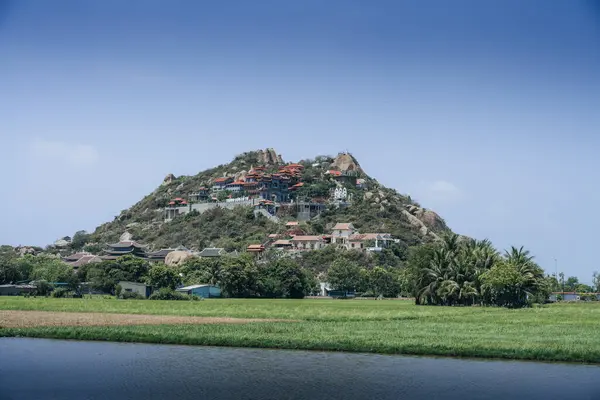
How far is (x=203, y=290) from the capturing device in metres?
97.2

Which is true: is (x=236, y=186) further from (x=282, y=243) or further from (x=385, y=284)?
(x=385, y=284)

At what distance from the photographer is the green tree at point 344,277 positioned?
113m

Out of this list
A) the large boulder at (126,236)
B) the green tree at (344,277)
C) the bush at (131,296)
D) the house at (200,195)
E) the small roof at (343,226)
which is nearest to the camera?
the bush at (131,296)

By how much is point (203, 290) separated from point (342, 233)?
2254 inches

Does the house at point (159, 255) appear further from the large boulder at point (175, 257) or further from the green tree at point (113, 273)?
the green tree at point (113, 273)

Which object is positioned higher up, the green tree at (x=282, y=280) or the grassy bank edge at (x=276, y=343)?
the green tree at (x=282, y=280)

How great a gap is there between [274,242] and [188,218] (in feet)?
120

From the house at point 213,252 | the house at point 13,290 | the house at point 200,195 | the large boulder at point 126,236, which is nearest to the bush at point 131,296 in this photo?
the house at point 13,290

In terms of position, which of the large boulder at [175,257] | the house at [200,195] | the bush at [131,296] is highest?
the house at [200,195]

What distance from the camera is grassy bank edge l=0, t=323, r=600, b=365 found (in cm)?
3130

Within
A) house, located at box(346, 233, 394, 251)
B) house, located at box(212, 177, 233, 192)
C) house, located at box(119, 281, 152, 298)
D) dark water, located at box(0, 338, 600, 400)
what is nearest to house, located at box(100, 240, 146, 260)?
house, located at box(346, 233, 394, 251)

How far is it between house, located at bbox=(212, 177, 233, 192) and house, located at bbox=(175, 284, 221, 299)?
94700 millimetres

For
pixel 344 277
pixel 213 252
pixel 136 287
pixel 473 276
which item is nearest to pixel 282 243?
pixel 213 252

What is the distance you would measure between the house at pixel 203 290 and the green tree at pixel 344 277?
2170cm
